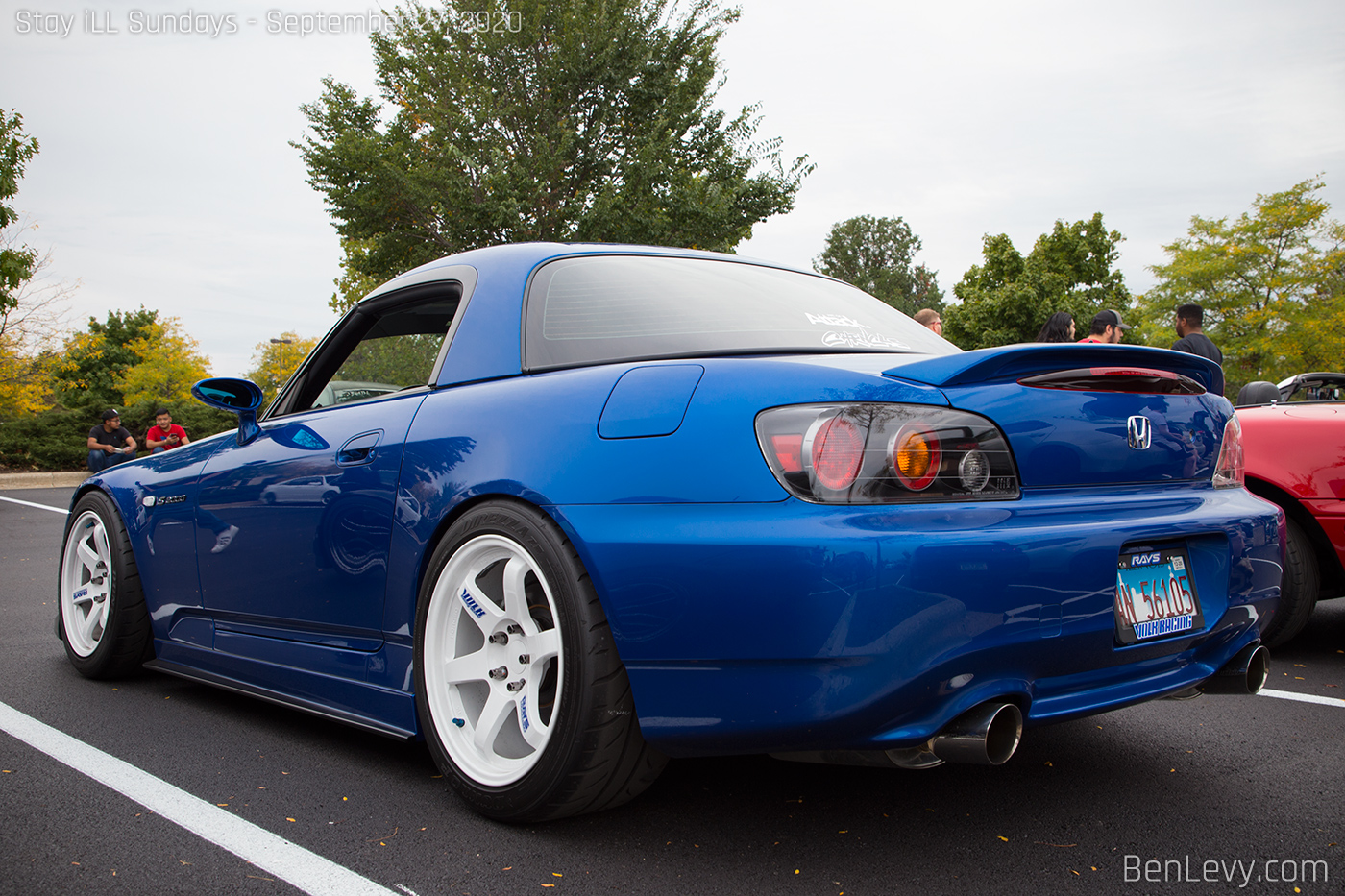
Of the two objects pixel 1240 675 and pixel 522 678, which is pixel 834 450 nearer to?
pixel 522 678

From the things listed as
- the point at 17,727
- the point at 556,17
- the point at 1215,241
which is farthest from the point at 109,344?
the point at 17,727

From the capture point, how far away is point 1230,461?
256 centimetres

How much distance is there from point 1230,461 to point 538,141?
18.5m

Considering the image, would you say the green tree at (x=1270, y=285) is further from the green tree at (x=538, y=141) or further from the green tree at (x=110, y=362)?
the green tree at (x=110, y=362)

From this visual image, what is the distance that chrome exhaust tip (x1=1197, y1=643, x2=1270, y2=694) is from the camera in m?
2.37

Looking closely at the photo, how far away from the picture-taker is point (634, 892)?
76.7 inches

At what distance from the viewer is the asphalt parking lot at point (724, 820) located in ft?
6.61

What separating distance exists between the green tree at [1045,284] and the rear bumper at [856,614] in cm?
3880

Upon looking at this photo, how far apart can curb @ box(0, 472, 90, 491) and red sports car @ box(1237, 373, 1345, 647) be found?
76.8 ft

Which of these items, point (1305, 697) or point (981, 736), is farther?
point (1305, 697)

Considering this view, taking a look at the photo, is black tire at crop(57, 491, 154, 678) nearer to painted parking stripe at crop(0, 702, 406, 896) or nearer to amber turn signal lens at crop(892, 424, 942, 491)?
painted parking stripe at crop(0, 702, 406, 896)

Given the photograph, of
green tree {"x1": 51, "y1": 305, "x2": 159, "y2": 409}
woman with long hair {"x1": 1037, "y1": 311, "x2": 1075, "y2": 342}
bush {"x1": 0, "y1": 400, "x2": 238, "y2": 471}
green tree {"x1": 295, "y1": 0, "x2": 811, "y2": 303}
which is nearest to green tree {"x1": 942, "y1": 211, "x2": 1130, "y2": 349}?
green tree {"x1": 295, "y1": 0, "x2": 811, "y2": 303}

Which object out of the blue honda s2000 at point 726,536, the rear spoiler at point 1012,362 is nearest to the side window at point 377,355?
the blue honda s2000 at point 726,536

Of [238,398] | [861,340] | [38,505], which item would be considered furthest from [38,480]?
[861,340]
